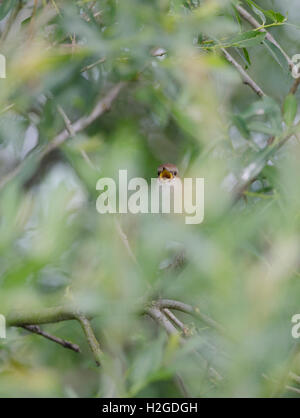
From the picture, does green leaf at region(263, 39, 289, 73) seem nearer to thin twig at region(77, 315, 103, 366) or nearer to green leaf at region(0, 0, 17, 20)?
green leaf at region(0, 0, 17, 20)

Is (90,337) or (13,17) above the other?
(13,17)

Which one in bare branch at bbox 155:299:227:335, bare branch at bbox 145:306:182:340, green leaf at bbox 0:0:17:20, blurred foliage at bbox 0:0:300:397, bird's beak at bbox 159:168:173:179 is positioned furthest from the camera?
bird's beak at bbox 159:168:173:179

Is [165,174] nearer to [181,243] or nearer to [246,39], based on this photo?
[246,39]

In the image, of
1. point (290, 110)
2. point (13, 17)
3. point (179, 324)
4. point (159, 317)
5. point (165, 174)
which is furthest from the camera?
point (165, 174)

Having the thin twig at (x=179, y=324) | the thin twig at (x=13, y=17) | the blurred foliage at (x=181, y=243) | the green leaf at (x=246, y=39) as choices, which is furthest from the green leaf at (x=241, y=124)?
the thin twig at (x=13, y=17)

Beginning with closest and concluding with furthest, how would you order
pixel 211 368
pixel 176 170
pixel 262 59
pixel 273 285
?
pixel 273 285 < pixel 211 368 < pixel 176 170 < pixel 262 59

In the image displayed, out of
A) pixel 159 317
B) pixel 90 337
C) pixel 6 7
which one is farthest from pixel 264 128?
pixel 6 7

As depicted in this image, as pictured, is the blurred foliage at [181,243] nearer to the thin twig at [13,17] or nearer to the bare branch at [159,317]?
the bare branch at [159,317]

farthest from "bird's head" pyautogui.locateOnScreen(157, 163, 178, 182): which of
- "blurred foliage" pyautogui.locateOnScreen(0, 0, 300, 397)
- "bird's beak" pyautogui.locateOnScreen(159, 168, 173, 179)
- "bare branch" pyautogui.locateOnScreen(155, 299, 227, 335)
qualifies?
"bare branch" pyautogui.locateOnScreen(155, 299, 227, 335)

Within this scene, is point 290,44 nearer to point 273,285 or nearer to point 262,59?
point 262,59
